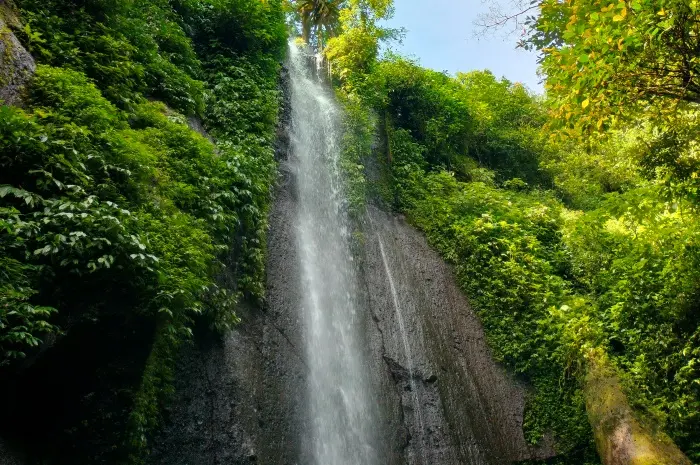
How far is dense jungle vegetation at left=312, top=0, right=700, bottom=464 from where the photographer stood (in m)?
5.60

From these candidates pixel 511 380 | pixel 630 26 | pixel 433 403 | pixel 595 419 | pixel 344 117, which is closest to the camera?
pixel 630 26

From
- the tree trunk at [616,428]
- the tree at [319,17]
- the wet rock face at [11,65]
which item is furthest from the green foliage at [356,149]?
the wet rock face at [11,65]

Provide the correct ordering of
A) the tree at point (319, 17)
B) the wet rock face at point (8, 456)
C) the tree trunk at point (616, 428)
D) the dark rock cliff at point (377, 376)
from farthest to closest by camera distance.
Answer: the tree at point (319, 17)
the tree trunk at point (616, 428)
the dark rock cliff at point (377, 376)
the wet rock face at point (8, 456)

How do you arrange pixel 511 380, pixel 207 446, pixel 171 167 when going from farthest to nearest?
pixel 511 380 < pixel 171 167 < pixel 207 446

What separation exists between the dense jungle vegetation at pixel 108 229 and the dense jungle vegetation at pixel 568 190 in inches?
180

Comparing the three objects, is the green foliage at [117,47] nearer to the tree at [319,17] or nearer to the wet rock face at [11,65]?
the wet rock face at [11,65]

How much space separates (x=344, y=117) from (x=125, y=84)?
673 centimetres

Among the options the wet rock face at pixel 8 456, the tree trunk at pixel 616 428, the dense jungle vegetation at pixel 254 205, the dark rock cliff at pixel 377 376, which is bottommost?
the dark rock cliff at pixel 377 376

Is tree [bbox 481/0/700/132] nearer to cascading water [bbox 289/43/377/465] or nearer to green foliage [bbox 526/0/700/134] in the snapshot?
green foliage [bbox 526/0/700/134]

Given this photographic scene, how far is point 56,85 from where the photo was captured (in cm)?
540

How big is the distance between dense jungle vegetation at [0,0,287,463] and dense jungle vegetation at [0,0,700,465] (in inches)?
0.9

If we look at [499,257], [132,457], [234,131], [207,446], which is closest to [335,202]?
[234,131]

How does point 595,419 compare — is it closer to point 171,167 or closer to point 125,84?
point 171,167

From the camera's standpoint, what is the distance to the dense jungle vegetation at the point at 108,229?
3779 mm
